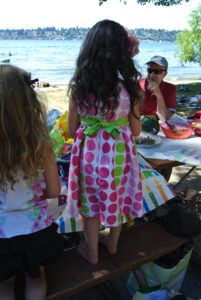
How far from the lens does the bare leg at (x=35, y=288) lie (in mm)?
1669

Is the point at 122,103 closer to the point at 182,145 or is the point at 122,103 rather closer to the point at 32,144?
the point at 32,144

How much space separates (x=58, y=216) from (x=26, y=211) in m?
0.44

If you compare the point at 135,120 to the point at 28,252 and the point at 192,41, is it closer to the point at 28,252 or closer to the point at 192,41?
the point at 28,252

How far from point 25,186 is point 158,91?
1711 mm

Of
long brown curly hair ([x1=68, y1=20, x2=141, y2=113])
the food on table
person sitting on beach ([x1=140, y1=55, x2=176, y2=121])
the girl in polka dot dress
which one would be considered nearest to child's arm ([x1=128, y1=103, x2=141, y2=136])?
the girl in polka dot dress

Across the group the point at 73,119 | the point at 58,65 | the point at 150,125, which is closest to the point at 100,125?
the point at 73,119

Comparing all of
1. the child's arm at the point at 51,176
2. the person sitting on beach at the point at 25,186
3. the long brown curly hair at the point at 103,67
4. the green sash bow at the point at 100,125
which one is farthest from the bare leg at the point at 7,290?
the long brown curly hair at the point at 103,67

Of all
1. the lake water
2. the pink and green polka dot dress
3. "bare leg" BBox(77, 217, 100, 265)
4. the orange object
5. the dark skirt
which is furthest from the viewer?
the lake water

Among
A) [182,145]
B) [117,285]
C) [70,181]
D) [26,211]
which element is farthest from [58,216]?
[182,145]

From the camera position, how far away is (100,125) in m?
1.85

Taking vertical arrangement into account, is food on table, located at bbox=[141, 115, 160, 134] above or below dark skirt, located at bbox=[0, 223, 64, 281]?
above

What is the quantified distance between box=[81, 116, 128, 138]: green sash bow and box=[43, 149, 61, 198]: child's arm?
293 millimetres

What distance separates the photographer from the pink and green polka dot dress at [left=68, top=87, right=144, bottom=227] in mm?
1837

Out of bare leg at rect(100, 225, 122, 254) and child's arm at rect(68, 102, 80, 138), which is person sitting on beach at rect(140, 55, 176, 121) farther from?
bare leg at rect(100, 225, 122, 254)
